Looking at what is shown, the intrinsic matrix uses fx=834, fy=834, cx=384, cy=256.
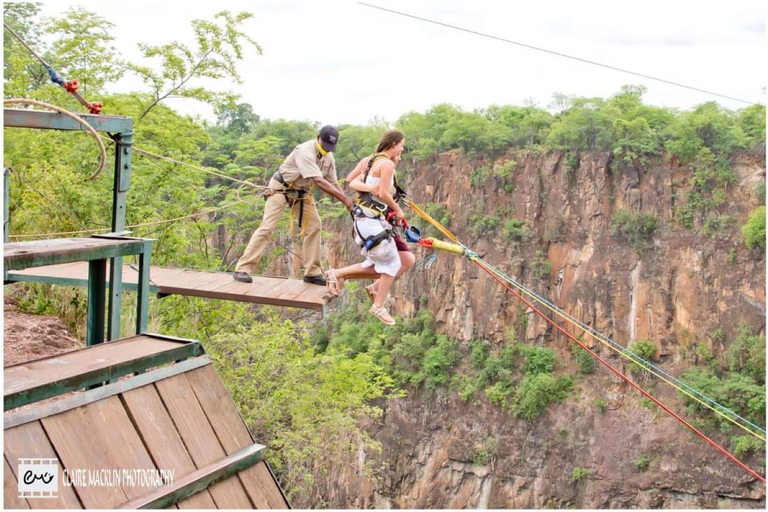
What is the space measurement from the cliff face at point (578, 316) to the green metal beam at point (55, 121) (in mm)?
27216

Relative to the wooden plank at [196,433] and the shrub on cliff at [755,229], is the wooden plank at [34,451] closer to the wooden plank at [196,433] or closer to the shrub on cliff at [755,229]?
the wooden plank at [196,433]

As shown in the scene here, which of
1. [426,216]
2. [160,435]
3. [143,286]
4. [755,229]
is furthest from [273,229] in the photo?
[755,229]

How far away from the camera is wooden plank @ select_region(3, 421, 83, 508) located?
6.70ft

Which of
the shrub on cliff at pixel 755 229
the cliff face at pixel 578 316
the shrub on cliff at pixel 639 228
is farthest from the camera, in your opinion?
the shrub on cliff at pixel 639 228

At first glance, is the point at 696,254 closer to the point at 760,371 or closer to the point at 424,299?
the point at 760,371

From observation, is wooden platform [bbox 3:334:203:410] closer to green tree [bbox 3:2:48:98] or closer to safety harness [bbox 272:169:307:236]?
safety harness [bbox 272:169:307:236]

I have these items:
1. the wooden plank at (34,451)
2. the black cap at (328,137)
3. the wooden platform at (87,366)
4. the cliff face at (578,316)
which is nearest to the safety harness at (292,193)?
the black cap at (328,137)

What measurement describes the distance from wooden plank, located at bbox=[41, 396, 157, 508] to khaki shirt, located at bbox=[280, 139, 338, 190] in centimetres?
308

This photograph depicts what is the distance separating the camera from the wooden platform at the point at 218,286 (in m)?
5.07

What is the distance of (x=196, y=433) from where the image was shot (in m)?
2.55

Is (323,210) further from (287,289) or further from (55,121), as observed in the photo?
(55,121)

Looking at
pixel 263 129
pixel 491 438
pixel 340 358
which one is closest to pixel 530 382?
pixel 491 438

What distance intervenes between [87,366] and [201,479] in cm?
48

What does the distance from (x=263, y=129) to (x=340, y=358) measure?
2329 cm
